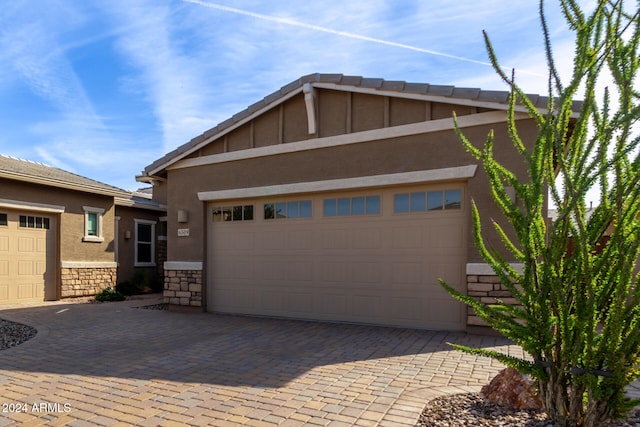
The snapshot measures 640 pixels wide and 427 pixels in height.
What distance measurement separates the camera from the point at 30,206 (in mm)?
11438

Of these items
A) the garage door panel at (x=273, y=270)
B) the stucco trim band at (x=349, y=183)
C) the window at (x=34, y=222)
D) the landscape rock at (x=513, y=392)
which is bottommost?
the landscape rock at (x=513, y=392)

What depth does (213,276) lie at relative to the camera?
383 inches

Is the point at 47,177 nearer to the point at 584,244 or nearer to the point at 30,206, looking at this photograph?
the point at 30,206

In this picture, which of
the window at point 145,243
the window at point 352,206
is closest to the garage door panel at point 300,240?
the window at point 352,206

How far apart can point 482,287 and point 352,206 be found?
2759 mm

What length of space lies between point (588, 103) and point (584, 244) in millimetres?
959

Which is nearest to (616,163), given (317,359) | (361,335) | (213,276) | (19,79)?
(317,359)

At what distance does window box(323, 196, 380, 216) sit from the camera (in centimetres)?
800

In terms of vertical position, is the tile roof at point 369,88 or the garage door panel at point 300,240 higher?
the tile roof at point 369,88

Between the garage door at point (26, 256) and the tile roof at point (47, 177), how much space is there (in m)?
0.98

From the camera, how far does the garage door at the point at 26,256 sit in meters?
11.0

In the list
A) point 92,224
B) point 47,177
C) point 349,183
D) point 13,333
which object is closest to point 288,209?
A: point 349,183

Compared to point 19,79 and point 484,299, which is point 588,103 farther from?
point 19,79

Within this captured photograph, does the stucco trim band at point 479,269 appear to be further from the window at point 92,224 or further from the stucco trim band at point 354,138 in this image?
the window at point 92,224
